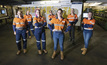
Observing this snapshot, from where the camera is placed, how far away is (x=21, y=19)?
2.82 m

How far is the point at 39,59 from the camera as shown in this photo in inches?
111

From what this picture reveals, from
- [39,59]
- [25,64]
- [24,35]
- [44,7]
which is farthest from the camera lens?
[44,7]

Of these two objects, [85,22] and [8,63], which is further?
[85,22]

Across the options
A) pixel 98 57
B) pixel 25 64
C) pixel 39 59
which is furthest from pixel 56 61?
pixel 98 57

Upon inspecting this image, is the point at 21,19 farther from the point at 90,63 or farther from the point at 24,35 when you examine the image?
the point at 90,63

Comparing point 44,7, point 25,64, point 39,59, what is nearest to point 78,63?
point 39,59

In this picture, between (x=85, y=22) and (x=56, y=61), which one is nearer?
(x=56, y=61)

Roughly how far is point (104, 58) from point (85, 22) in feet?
4.84

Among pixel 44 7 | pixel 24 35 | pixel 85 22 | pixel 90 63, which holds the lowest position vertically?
pixel 90 63

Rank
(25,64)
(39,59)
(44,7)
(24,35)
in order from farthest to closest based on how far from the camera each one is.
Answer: (44,7) < (24,35) < (39,59) < (25,64)

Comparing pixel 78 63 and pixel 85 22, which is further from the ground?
pixel 85 22

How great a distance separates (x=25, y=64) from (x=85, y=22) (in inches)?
100

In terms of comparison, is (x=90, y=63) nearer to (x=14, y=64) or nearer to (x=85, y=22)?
(x=85, y=22)

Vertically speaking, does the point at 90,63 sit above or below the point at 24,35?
below
